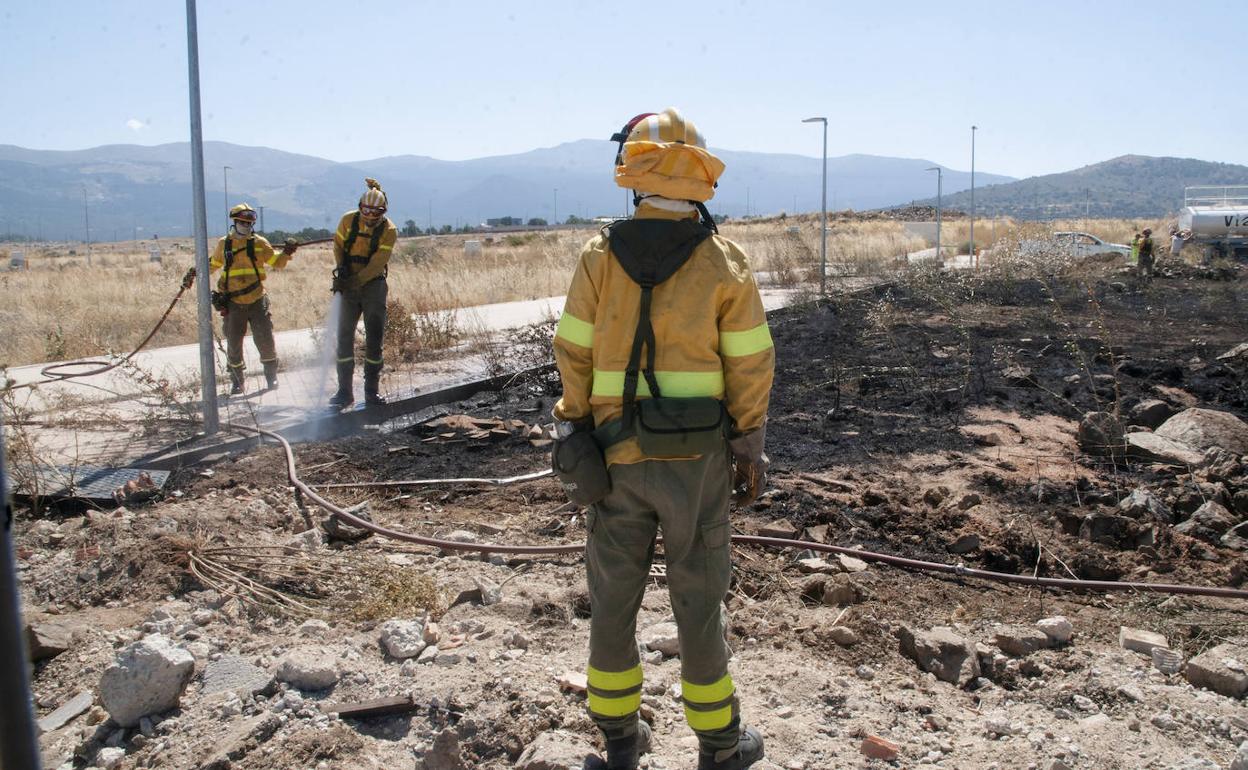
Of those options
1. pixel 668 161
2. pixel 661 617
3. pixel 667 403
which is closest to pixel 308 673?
pixel 661 617

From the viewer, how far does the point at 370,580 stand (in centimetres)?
457

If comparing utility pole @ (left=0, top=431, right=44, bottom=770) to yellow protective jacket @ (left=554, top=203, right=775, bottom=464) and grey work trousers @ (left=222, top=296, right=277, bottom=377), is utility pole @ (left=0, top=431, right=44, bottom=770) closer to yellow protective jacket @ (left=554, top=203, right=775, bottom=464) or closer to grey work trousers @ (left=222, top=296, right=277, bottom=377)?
yellow protective jacket @ (left=554, top=203, right=775, bottom=464)

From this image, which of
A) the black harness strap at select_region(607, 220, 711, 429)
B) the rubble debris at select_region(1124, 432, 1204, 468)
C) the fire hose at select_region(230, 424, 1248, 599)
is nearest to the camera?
the black harness strap at select_region(607, 220, 711, 429)

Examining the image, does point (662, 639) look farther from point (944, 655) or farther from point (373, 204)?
point (373, 204)

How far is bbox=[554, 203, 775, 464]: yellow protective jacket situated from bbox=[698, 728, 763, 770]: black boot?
0.99 m

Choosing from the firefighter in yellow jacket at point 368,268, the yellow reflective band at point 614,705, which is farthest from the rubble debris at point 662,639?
the firefighter in yellow jacket at point 368,268

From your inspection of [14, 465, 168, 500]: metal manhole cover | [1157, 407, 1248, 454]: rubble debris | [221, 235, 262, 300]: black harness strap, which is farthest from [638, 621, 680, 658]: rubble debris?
[221, 235, 262, 300]: black harness strap

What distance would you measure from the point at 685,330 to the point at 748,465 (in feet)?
1.69

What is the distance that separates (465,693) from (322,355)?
656 cm

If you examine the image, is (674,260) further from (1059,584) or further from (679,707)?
(1059,584)

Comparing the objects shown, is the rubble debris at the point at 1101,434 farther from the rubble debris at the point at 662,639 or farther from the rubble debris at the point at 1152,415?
the rubble debris at the point at 662,639

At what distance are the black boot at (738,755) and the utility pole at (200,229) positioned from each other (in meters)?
5.53

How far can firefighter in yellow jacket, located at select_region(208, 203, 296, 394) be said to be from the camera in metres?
9.56

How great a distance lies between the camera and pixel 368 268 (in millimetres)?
8820
